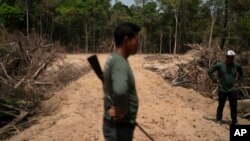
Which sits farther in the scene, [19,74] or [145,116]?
[19,74]

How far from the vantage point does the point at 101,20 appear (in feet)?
186

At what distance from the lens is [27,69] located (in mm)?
16188

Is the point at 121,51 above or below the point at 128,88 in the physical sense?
above

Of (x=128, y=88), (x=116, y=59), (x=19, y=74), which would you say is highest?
(x=116, y=59)

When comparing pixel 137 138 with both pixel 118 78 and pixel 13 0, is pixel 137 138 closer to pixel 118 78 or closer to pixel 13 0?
pixel 118 78

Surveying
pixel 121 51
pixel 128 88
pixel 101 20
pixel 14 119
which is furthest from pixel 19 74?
pixel 101 20

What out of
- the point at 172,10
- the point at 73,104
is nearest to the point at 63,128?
the point at 73,104

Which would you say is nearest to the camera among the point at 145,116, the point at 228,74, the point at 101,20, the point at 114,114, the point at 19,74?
the point at 114,114

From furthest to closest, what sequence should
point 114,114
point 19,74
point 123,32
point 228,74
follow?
point 19,74 < point 228,74 < point 123,32 < point 114,114

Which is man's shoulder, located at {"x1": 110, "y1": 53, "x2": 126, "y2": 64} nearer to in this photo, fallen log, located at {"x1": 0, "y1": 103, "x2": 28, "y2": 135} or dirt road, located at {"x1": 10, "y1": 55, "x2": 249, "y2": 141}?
dirt road, located at {"x1": 10, "y1": 55, "x2": 249, "y2": 141}

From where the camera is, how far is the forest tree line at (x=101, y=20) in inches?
2004

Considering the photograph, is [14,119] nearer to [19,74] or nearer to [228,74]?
[19,74]

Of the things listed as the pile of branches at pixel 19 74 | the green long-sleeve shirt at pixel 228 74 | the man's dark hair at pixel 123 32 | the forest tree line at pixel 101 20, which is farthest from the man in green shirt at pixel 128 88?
the forest tree line at pixel 101 20

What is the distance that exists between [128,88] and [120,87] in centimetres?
11
